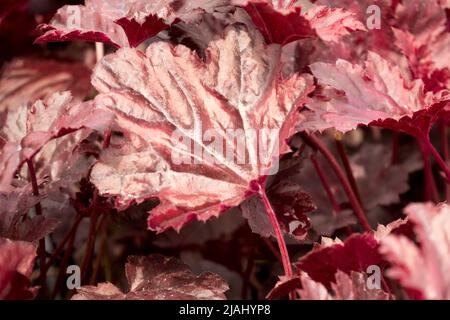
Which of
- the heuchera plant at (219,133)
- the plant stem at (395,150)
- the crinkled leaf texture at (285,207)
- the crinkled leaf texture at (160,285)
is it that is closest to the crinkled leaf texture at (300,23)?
the heuchera plant at (219,133)

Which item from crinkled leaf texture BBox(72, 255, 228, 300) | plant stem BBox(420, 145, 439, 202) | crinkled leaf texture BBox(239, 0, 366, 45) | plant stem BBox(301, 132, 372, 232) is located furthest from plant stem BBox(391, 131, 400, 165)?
crinkled leaf texture BBox(72, 255, 228, 300)

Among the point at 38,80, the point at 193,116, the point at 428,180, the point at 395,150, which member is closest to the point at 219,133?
the point at 193,116

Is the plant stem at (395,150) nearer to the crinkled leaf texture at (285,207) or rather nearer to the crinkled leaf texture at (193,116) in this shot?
the crinkled leaf texture at (285,207)

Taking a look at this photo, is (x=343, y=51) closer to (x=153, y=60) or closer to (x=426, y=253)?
(x=153, y=60)

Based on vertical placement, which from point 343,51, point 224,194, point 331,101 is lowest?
point 224,194

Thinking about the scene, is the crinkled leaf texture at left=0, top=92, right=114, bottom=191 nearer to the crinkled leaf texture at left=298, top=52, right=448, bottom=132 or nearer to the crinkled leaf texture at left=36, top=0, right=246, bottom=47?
the crinkled leaf texture at left=36, top=0, right=246, bottom=47

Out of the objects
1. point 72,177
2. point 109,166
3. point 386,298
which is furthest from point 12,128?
point 386,298

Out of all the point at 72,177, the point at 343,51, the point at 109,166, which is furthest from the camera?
the point at 343,51
